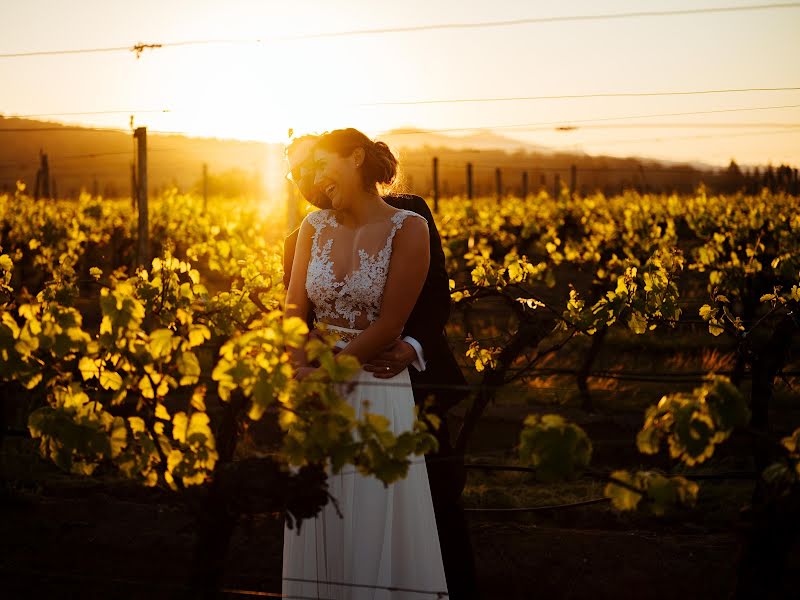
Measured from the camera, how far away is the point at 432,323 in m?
3.00

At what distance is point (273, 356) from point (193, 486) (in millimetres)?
518

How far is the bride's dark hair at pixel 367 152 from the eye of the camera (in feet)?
9.05

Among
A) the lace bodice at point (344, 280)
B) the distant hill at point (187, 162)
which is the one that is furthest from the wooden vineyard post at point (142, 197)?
the distant hill at point (187, 162)

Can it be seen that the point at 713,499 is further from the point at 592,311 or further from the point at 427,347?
the point at 427,347

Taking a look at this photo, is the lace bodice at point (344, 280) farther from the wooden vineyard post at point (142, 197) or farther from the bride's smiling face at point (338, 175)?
the wooden vineyard post at point (142, 197)

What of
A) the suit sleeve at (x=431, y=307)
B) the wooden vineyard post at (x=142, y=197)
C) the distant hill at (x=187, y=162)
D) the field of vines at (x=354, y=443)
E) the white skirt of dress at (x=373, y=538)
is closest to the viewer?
the field of vines at (x=354, y=443)

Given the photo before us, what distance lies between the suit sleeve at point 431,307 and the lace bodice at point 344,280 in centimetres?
16

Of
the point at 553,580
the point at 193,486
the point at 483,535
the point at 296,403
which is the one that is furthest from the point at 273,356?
the point at 483,535

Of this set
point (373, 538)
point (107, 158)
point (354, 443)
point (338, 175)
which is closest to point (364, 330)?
point (338, 175)

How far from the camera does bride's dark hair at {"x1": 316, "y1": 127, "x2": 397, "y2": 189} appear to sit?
9.05 feet

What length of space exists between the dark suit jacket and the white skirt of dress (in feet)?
0.44

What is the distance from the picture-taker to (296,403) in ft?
6.73

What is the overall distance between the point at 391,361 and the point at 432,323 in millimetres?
219

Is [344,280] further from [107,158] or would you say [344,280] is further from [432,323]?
[107,158]
